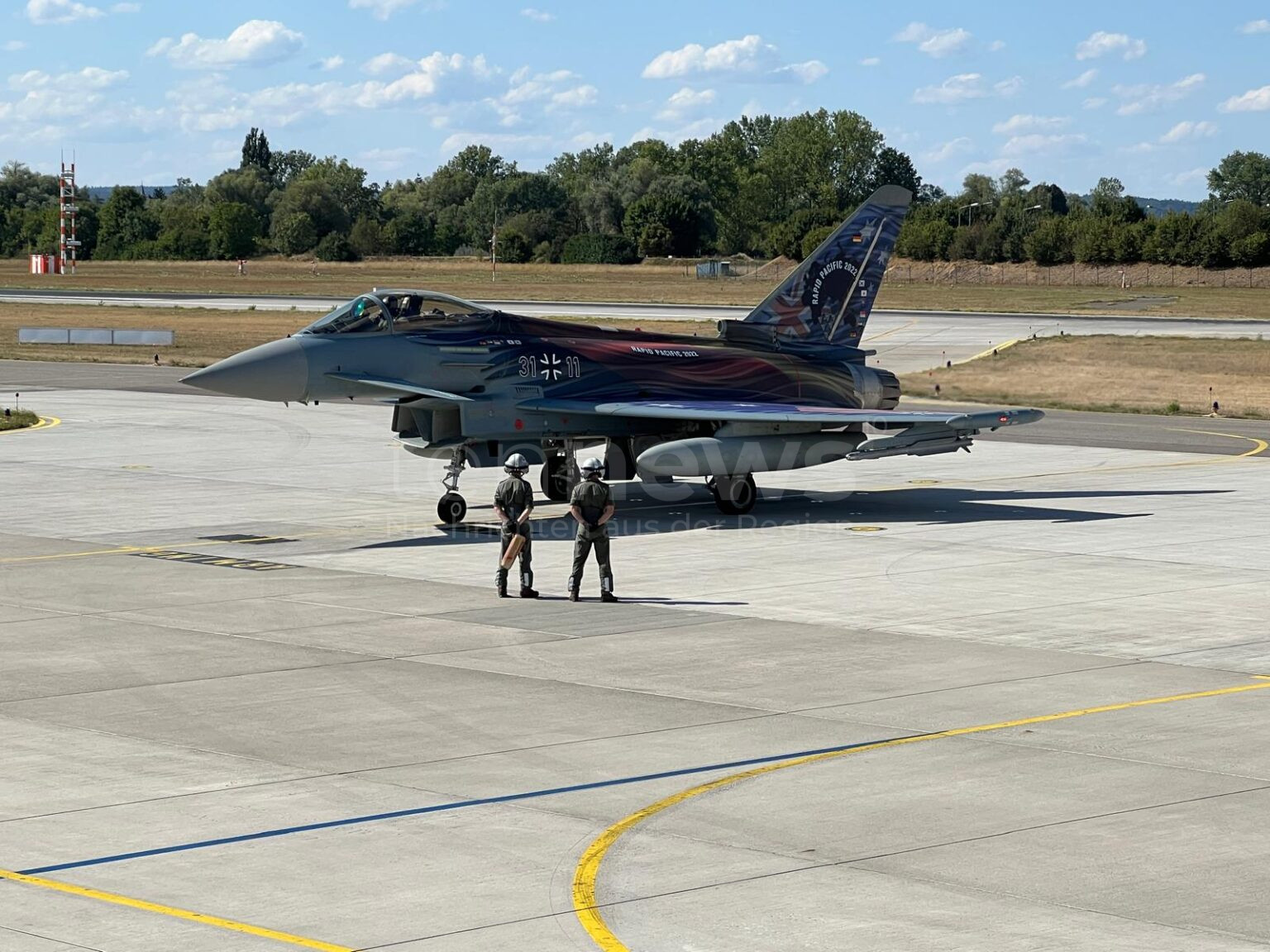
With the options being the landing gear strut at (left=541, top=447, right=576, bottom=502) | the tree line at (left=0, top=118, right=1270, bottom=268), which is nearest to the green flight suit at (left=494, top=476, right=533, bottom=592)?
the landing gear strut at (left=541, top=447, right=576, bottom=502)

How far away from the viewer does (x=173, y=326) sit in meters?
81.8

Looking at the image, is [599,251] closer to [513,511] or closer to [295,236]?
[295,236]

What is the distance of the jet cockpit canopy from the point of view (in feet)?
83.6

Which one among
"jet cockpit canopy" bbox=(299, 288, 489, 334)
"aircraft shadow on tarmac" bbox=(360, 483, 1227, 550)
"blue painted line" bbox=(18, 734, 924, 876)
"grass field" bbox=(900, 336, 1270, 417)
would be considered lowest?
"blue painted line" bbox=(18, 734, 924, 876)

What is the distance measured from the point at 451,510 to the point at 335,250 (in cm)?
14410

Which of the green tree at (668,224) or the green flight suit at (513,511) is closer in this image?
the green flight suit at (513,511)

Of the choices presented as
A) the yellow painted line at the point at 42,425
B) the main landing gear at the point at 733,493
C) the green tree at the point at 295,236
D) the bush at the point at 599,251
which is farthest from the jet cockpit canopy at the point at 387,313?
the green tree at the point at 295,236

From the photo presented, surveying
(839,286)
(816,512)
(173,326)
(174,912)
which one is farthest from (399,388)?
(173,326)

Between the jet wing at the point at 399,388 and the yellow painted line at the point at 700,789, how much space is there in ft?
44.1

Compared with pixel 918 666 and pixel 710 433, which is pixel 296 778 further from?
pixel 710 433

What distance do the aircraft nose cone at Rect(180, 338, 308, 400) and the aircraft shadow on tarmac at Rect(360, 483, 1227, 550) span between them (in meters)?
2.64

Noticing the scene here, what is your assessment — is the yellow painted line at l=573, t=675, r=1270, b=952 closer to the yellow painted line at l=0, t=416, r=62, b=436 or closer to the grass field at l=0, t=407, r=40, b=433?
the yellow painted line at l=0, t=416, r=62, b=436

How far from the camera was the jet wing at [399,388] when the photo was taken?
2508 centimetres

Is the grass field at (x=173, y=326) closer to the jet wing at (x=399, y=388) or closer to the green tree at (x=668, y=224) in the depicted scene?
the jet wing at (x=399, y=388)
